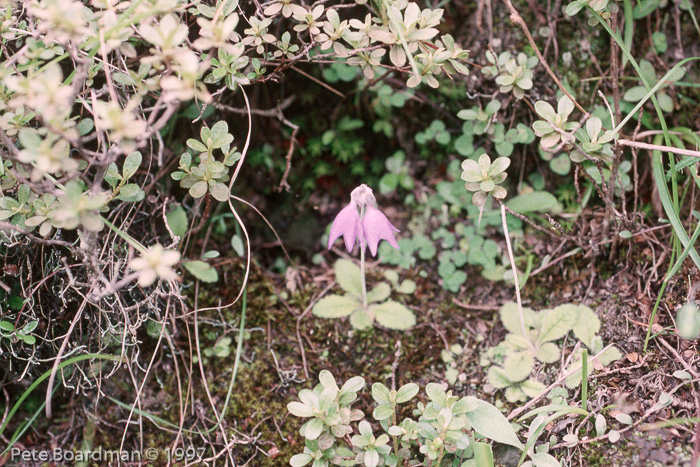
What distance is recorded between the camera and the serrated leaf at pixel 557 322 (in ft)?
6.20

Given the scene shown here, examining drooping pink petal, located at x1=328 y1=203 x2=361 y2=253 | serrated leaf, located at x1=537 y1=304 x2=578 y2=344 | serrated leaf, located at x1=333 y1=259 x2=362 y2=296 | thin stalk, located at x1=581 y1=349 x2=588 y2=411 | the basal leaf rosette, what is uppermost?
the basal leaf rosette

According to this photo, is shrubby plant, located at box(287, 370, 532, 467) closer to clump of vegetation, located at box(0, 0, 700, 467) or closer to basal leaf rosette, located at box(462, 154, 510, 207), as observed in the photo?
clump of vegetation, located at box(0, 0, 700, 467)

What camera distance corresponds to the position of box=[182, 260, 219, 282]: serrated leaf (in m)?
1.99

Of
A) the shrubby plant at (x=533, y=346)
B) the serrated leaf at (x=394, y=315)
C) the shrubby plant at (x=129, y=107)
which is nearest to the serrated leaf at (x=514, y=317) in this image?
the shrubby plant at (x=533, y=346)

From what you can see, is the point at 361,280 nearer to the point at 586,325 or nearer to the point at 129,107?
the point at 586,325

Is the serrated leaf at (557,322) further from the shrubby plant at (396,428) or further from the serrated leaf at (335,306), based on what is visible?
the serrated leaf at (335,306)

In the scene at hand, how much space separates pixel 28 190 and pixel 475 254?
1603 mm

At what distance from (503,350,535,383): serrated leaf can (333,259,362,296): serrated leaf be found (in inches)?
24.5

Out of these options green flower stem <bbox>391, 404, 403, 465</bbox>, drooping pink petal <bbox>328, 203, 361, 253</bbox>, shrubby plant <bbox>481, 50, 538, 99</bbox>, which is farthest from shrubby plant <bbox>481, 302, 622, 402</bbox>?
shrubby plant <bbox>481, 50, 538, 99</bbox>

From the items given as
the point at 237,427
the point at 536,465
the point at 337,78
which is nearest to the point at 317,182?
the point at 337,78

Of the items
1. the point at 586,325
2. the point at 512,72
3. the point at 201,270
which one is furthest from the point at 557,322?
the point at 201,270

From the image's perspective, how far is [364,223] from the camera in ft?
5.98

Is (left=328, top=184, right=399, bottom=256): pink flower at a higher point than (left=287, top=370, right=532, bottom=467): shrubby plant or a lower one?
higher

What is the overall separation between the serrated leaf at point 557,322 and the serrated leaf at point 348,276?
70 centimetres
